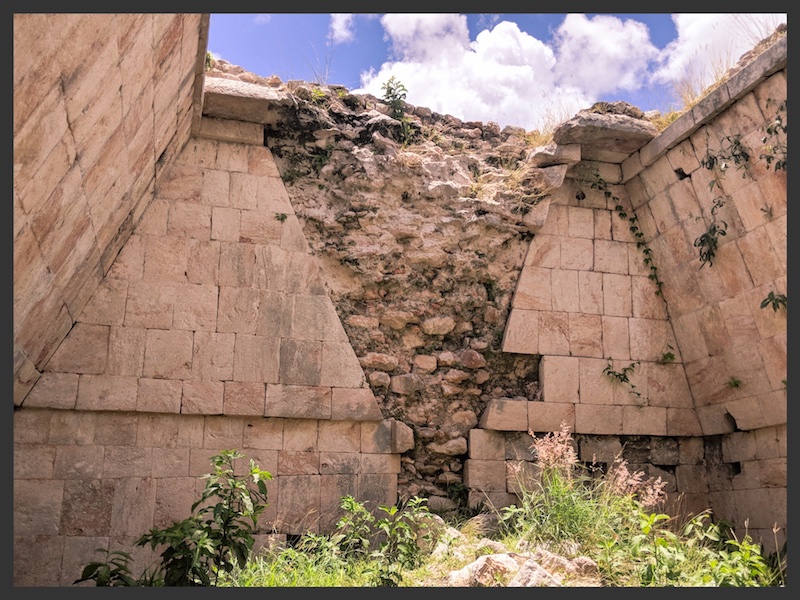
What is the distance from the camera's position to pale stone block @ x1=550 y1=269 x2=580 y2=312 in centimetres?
783

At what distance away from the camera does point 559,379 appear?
759cm

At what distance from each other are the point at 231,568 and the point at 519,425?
3149mm

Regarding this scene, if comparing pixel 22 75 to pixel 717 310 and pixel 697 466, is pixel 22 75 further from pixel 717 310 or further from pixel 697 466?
pixel 697 466

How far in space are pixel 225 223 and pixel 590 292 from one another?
3834 mm

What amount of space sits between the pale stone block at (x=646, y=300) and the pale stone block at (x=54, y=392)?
5.58 m

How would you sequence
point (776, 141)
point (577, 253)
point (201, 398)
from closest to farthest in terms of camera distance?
point (776, 141) < point (201, 398) < point (577, 253)

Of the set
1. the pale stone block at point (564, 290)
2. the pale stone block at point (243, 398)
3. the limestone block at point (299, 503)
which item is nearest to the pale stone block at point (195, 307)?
the pale stone block at point (243, 398)

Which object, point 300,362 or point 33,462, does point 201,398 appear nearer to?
point 300,362

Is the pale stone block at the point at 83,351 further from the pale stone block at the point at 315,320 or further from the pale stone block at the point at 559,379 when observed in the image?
the pale stone block at the point at 559,379

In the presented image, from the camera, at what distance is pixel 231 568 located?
5449mm

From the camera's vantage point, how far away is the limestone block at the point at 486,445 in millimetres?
7246

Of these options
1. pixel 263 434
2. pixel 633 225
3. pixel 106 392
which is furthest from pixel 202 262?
pixel 633 225

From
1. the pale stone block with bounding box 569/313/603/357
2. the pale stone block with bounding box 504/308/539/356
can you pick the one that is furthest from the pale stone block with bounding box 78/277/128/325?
the pale stone block with bounding box 569/313/603/357

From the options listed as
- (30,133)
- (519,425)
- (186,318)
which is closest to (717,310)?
(519,425)
